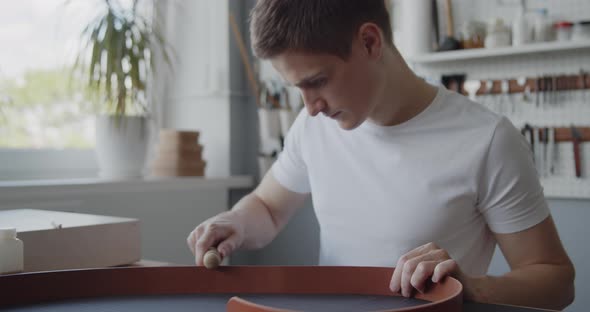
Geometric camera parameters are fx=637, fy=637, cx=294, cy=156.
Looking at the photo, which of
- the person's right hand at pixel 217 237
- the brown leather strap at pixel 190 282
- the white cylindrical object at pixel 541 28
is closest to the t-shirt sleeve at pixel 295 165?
the person's right hand at pixel 217 237

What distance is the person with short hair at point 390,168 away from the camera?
120 centimetres

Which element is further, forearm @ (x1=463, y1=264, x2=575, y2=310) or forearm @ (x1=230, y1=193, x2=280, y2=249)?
forearm @ (x1=230, y1=193, x2=280, y2=249)

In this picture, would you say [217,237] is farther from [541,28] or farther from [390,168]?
[541,28]

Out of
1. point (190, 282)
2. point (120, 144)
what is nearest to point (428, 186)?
point (190, 282)

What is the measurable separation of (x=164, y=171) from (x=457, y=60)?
1337mm

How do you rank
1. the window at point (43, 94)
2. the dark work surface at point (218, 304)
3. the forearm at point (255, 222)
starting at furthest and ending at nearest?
the window at point (43, 94) < the forearm at point (255, 222) < the dark work surface at point (218, 304)

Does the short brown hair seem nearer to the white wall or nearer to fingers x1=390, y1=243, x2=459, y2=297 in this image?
fingers x1=390, y1=243, x2=459, y2=297

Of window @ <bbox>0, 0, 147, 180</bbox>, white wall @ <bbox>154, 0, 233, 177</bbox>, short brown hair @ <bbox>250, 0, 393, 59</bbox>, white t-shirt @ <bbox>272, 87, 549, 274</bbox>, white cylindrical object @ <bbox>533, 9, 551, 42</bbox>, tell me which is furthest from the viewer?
white wall @ <bbox>154, 0, 233, 177</bbox>

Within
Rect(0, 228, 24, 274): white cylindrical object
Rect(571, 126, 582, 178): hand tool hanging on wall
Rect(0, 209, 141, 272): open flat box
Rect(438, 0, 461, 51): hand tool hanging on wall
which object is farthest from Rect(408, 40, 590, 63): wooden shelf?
Rect(0, 228, 24, 274): white cylindrical object

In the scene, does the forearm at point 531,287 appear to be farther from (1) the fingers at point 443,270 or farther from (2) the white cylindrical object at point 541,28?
(2) the white cylindrical object at point 541,28

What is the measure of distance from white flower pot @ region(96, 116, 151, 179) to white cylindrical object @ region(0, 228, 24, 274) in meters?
1.48

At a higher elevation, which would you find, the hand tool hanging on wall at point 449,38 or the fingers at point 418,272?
the hand tool hanging on wall at point 449,38

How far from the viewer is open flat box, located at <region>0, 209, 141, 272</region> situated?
1229 millimetres

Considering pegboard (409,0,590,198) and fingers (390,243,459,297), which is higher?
pegboard (409,0,590,198)
